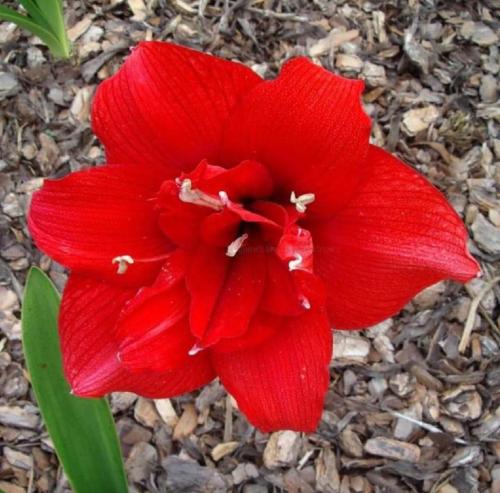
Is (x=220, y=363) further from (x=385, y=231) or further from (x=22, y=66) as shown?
(x=22, y=66)

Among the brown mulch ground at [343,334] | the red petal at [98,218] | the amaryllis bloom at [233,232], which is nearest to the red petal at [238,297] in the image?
the amaryllis bloom at [233,232]

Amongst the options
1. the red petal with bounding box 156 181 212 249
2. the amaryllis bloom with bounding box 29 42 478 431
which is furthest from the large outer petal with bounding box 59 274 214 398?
the red petal with bounding box 156 181 212 249

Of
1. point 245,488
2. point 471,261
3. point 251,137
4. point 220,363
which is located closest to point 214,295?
point 220,363

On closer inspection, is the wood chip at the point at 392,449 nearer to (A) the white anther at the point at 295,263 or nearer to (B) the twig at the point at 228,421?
(B) the twig at the point at 228,421

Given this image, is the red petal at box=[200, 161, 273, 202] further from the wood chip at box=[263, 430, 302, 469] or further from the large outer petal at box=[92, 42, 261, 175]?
the wood chip at box=[263, 430, 302, 469]

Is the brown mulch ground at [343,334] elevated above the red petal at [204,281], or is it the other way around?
the red petal at [204,281]

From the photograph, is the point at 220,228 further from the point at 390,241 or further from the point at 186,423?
the point at 186,423
